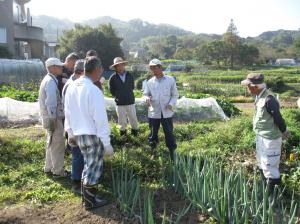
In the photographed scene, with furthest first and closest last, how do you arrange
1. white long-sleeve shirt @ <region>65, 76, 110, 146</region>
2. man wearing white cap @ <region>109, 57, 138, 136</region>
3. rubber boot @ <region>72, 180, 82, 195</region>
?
1. man wearing white cap @ <region>109, 57, 138, 136</region>
2. rubber boot @ <region>72, 180, 82, 195</region>
3. white long-sleeve shirt @ <region>65, 76, 110, 146</region>

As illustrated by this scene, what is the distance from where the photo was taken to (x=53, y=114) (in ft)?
17.4

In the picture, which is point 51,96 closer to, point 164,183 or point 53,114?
point 53,114

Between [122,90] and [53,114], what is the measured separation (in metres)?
2.03

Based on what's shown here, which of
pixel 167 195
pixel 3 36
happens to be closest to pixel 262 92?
pixel 167 195

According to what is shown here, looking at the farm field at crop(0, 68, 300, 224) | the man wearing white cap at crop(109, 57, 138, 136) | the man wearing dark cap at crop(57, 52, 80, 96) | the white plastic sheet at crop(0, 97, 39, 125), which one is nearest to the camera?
the farm field at crop(0, 68, 300, 224)

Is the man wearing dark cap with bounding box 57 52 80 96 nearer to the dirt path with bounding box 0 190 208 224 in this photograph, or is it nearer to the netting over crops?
the dirt path with bounding box 0 190 208 224

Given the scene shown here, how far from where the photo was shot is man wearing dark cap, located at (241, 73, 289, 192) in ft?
15.2

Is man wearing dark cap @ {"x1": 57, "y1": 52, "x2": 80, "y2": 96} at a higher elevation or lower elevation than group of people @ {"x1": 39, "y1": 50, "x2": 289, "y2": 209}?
higher

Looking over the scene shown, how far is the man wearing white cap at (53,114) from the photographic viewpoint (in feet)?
17.3

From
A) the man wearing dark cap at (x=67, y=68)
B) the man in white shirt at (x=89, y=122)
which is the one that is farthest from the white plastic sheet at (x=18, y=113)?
the man in white shirt at (x=89, y=122)

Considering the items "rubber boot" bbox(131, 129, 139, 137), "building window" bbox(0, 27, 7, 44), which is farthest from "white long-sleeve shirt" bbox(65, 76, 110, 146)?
"building window" bbox(0, 27, 7, 44)

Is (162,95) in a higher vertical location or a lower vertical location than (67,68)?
lower

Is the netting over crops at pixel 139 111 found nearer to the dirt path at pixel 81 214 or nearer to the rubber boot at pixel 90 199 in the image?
the dirt path at pixel 81 214

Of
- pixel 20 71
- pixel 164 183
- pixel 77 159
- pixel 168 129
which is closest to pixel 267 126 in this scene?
pixel 164 183
